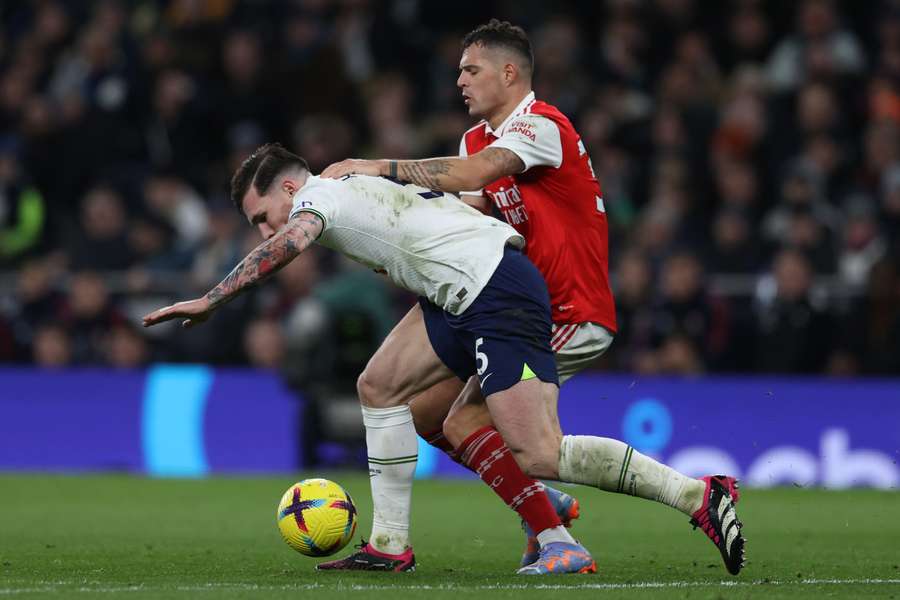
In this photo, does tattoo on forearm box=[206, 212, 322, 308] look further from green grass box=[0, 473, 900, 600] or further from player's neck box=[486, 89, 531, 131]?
player's neck box=[486, 89, 531, 131]

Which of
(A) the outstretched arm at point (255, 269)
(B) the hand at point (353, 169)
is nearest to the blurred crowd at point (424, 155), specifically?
(B) the hand at point (353, 169)

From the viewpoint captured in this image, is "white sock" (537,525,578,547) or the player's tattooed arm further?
"white sock" (537,525,578,547)

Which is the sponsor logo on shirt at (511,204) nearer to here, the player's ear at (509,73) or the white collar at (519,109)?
the white collar at (519,109)

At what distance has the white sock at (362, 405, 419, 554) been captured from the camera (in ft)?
24.4

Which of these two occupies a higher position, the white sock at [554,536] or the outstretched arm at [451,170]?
the outstretched arm at [451,170]

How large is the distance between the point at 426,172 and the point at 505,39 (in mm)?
843

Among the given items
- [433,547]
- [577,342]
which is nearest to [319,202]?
[577,342]

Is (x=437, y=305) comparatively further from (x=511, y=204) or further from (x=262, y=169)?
(x=262, y=169)

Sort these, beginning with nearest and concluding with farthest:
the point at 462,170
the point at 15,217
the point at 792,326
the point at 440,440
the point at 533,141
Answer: the point at 462,170
the point at 533,141
the point at 440,440
the point at 792,326
the point at 15,217

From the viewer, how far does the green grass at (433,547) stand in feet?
21.7

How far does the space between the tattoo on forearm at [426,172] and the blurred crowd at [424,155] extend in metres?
7.27

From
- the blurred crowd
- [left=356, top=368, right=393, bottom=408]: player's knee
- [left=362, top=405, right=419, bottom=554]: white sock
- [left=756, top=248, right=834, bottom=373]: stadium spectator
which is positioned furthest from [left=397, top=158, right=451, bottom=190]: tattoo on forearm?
[left=756, top=248, right=834, bottom=373]: stadium spectator

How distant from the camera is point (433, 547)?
8.82 m

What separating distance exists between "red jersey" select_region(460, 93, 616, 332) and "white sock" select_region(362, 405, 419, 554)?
884 mm
